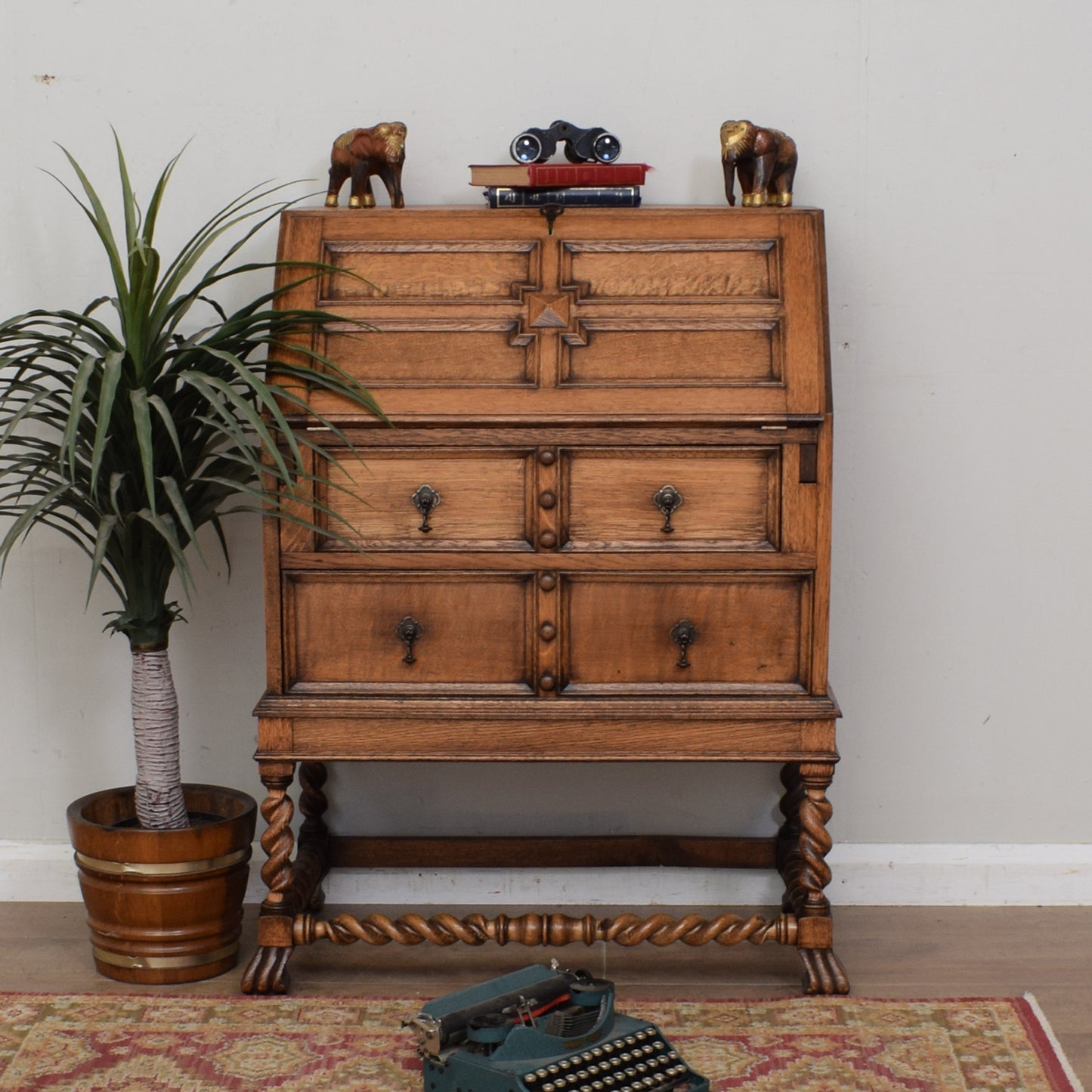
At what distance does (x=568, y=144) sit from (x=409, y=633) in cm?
109

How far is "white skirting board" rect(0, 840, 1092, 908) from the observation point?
3.12 meters

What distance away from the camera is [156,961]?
105 inches

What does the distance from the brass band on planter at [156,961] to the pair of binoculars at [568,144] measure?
1.75 m

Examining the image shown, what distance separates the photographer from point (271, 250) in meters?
3.00

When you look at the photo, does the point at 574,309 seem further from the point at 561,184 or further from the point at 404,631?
the point at 404,631

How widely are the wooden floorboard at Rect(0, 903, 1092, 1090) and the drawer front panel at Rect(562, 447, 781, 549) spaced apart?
0.92m

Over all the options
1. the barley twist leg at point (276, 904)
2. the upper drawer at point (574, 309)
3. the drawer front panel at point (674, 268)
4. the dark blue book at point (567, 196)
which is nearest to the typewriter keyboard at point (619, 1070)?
the barley twist leg at point (276, 904)

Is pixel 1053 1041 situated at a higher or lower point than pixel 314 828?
lower

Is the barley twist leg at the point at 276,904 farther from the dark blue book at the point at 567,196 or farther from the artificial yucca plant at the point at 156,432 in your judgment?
the dark blue book at the point at 567,196

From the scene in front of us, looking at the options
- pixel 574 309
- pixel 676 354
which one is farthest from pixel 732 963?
pixel 574 309

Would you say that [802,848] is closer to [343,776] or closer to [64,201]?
[343,776]

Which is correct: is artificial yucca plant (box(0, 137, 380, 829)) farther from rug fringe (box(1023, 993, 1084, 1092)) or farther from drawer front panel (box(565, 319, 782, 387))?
rug fringe (box(1023, 993, 1084, 1092))

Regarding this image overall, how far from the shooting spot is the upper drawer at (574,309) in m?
2.49

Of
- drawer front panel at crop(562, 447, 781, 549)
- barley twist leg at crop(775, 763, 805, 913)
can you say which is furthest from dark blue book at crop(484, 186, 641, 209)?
barley twist leg at crop(775, 763, 805, 913)
